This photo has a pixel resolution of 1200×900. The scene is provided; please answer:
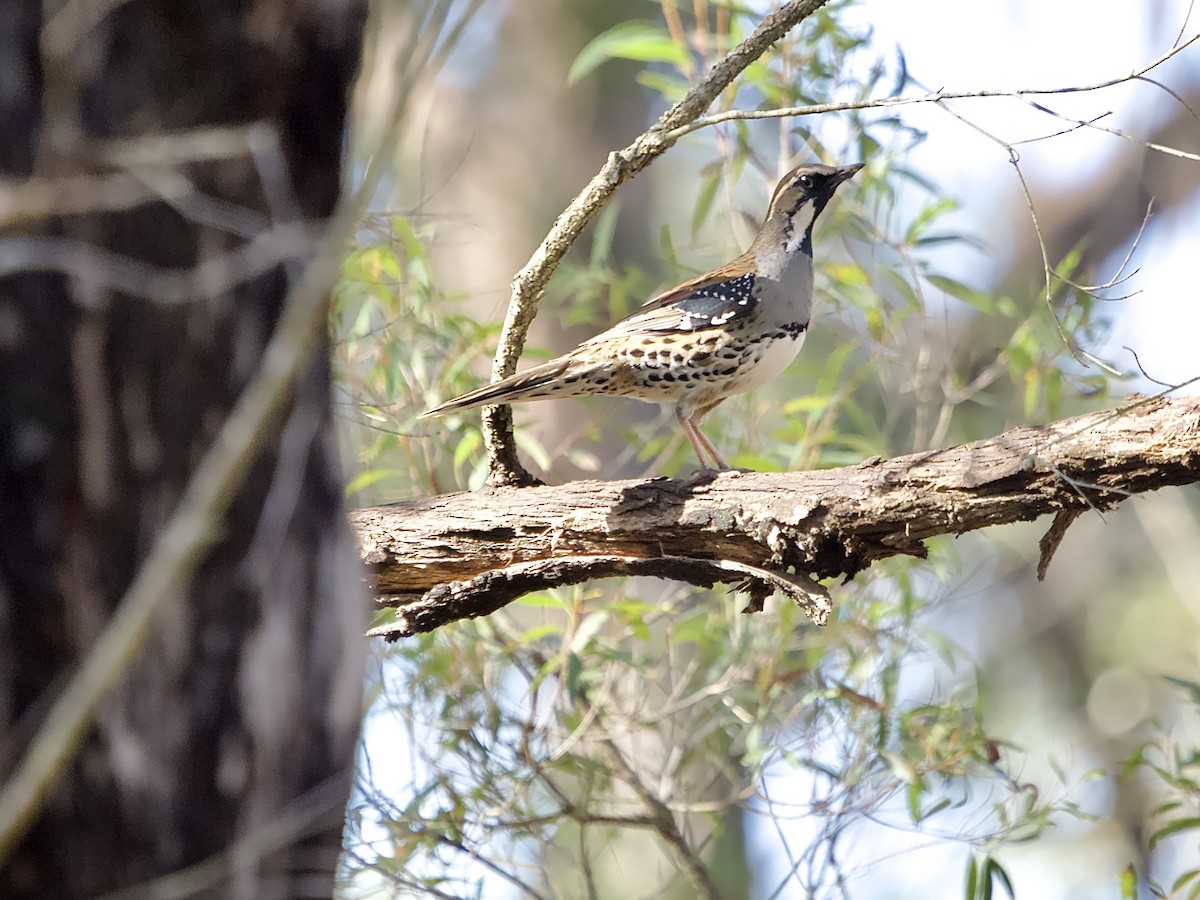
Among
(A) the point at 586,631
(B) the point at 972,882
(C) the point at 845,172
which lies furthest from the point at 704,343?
(B) the point at 972,882

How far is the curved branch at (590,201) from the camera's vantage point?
338 cm

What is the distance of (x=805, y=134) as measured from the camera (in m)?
5.61

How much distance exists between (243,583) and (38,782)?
1.30ft

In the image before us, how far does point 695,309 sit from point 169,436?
336 centimetres

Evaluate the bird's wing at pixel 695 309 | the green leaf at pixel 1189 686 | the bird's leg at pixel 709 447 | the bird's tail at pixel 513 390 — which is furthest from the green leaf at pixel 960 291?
the bird's tail at pixel 513 390

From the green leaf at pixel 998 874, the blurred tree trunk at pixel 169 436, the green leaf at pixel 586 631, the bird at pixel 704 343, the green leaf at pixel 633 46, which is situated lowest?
the green leaf at pixel 998 874

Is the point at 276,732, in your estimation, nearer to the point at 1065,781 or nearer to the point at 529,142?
the point at 1065,781

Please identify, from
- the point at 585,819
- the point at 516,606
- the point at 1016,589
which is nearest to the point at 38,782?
the point at 585,819

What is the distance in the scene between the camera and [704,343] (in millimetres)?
4703

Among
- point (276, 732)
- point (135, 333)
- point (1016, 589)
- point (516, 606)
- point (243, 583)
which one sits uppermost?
point (1016, 589)

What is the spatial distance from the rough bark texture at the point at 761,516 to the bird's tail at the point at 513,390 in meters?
0.33

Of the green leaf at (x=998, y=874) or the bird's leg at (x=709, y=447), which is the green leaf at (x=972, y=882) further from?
the bird's leg at (x=709, y=447)

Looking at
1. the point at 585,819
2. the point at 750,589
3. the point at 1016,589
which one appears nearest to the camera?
the point at 750,589

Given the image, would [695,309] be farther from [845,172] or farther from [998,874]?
[998,874]
